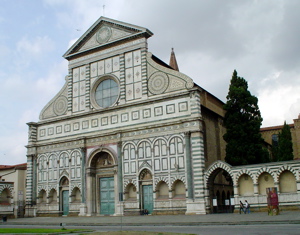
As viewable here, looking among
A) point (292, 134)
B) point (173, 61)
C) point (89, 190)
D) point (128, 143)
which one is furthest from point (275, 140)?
point (89, 190)

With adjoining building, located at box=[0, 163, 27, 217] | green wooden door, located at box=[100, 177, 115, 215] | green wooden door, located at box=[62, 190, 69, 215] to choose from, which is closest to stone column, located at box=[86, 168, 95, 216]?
green wooden door, located at box=[100, 177, 115, 215]

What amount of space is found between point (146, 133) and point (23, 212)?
17944 mm

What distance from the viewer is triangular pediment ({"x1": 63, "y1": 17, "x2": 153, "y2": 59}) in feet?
117

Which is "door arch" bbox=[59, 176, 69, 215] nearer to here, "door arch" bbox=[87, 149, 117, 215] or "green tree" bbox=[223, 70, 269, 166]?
"door arch" bbox=[87, 149, 117, 215]

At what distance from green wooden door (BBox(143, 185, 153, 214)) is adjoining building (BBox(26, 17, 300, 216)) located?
0.08 metres

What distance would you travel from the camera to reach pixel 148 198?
32.7 meters

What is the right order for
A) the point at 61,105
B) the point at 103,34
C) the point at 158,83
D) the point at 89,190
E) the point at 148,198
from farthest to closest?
1. the point at 61,105
2. the point at 103,34
3. the point at 89,190
4. the point at 158,83
5. the point at 148,198

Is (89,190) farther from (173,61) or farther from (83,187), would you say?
(173,61)

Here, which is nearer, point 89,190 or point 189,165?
point 189,165

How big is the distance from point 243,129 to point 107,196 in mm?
13708

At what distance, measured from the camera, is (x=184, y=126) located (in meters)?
31.2

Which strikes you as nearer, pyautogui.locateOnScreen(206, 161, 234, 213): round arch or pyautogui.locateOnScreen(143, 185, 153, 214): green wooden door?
pyautogui.locateOnScreen(206, 161, 234, 213): round arch

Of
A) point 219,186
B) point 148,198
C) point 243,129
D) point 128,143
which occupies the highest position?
point 243,129

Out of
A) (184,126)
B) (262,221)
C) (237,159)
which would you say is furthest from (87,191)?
(262,221)
